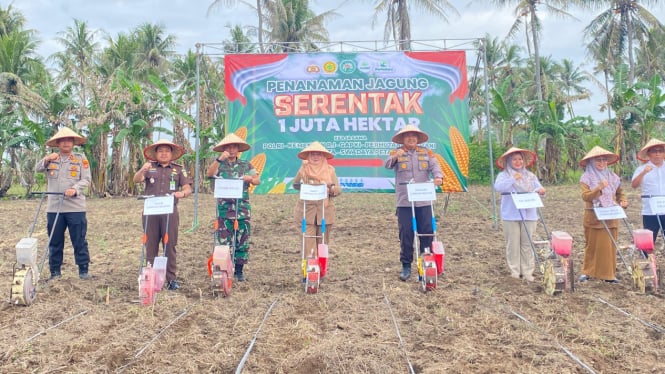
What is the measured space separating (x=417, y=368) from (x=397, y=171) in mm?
2534

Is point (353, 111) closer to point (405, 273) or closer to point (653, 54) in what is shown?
point (405, 273)

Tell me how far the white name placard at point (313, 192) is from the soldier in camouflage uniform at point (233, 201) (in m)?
0.52

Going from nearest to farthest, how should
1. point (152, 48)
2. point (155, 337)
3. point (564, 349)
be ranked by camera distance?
point (564, 349)
point (155, 337)
point (152, 48)

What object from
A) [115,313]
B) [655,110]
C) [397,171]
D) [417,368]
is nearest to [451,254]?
[397,171]

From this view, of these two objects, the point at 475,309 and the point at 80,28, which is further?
the point at 80,28

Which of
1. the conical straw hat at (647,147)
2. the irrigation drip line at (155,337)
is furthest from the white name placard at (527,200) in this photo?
the irrigation drip line at (155,337)

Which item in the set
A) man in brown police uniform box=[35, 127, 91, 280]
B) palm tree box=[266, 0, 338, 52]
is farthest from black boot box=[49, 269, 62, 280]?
palm tree box=[266, 0, 338, 52]

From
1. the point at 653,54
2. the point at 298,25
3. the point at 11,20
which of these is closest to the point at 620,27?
the point at 653,54

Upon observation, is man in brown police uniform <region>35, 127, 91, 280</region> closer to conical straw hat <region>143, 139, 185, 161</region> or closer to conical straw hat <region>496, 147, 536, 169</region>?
conical straw hat <region>143, 139, 185, 161</region>

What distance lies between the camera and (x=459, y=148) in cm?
781

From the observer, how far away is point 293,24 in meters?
24.3

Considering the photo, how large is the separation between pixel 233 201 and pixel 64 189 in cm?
163

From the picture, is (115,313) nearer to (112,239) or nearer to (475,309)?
(475,309)

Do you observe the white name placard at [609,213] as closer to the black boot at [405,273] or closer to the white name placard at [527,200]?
the white name placard at [527,200]
